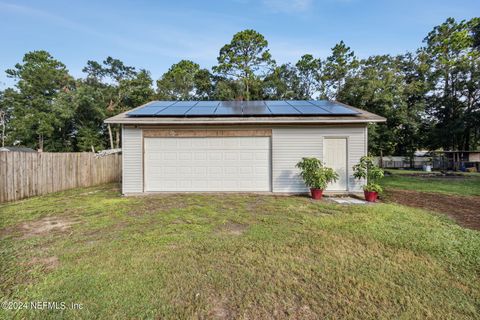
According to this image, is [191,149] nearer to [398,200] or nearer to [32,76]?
[398,200]

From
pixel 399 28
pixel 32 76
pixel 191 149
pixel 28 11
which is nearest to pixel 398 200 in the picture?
pixel 191 149

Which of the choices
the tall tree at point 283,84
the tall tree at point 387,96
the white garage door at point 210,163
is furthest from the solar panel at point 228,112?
the tall tree at point 283,84

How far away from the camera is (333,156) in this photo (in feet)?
23.3

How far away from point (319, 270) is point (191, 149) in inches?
219

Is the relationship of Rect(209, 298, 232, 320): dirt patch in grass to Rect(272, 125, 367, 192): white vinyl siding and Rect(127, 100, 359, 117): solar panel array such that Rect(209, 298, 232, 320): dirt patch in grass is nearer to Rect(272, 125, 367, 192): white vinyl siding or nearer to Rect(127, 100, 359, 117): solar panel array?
Rect(272, 125, 367, 192): white vinyl siding

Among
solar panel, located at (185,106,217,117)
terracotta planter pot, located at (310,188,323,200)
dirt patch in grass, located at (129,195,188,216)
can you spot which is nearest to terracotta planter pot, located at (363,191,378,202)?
terracotta planter pot, located at (310,188,323,200)

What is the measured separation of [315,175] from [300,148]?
46.0 inches

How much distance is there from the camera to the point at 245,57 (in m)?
20.6

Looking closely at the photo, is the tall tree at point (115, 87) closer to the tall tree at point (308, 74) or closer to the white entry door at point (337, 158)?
Result: the tall tree at point (308, 74)

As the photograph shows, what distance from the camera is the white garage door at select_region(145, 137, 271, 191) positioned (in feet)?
23.6

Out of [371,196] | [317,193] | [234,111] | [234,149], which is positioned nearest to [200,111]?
[234,111]

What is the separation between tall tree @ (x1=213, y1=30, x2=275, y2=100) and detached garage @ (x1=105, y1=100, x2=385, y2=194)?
13.9m

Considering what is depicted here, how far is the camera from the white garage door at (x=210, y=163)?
7180 mm

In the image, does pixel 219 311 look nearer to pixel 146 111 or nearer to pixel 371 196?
pixel 371 196
